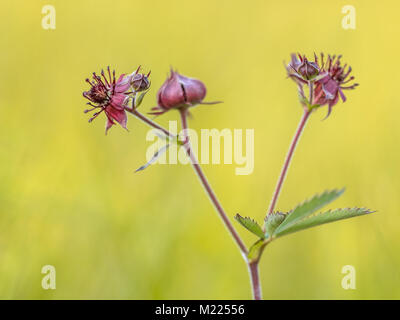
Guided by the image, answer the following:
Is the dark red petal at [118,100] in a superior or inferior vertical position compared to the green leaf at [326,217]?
superior

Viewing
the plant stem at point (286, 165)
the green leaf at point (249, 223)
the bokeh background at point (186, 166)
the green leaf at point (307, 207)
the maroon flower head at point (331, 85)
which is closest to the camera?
the green leaf at point (307, 207)

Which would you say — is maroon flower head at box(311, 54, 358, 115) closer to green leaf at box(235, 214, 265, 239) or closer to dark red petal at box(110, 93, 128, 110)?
green leaf at box(235, 214, 265, 239)

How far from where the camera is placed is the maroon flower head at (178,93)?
6.22ft

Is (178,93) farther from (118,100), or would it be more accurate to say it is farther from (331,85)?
(331,85)

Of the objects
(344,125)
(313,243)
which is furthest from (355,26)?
(313,243)

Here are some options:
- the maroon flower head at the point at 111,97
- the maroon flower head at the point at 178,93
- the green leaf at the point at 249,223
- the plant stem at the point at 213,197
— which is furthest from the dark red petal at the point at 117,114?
the green leaf at the point at 249,223

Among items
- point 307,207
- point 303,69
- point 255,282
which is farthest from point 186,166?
point 307,207

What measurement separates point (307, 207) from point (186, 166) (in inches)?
88.1

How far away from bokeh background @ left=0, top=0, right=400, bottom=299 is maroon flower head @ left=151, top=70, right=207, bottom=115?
140 centimetres

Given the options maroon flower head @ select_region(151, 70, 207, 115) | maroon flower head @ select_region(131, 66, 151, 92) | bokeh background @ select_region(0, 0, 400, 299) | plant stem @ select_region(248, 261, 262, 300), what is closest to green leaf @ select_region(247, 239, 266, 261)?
plant stem @ select_region(248, 261, 262, 300)

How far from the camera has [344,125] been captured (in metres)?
4.25

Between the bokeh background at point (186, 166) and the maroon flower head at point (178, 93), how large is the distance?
1.40 m

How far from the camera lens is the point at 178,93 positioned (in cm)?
189

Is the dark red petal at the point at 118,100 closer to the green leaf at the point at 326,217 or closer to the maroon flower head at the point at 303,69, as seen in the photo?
the maroon flower head at the point at 303,69
